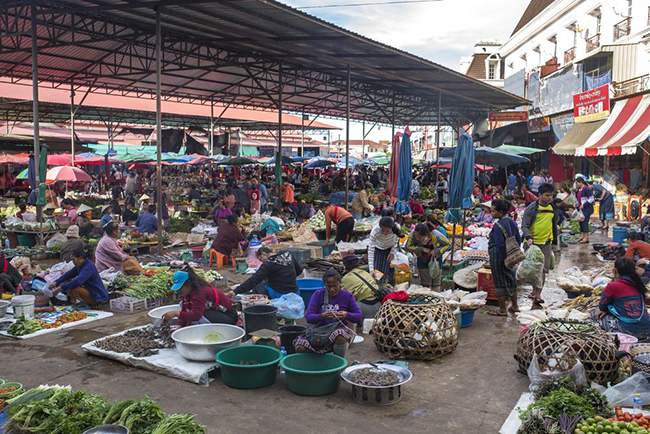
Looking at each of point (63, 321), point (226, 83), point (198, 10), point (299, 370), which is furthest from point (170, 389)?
point (226, 83)

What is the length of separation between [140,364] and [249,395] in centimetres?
138

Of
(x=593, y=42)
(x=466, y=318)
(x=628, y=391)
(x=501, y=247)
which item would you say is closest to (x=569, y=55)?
(x=593, y=42)

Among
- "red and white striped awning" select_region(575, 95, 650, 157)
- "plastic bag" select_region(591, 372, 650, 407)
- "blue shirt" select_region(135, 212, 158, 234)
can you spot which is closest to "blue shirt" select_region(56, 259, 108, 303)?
"blue shirt" select_region(135, 212, 158, 234)

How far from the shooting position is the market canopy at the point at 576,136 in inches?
795

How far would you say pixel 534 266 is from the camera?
8352 millimetres

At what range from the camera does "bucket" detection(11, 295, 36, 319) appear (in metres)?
7.42

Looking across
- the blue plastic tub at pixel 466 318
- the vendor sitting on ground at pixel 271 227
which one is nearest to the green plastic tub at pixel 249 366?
the blue plastic tub at pixel 466 318

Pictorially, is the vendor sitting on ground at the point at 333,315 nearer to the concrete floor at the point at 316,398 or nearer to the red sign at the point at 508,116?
the concrete floor at the point at 316,398

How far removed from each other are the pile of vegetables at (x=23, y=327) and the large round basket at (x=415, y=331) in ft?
14.1

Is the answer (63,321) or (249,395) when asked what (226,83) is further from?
(249,395)

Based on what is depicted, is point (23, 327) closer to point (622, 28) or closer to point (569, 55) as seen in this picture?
point (622, 28)

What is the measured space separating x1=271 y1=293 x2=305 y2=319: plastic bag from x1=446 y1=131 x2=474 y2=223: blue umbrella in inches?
133

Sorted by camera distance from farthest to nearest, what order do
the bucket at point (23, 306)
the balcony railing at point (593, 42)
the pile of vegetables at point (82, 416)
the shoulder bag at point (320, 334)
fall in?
the balcony railing at point (593, 42)
the bucket at point (23, 306)
the shoulder bag at point (320, 334)
the pile of vegetables at point (82, 416)

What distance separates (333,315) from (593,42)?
886 inches
